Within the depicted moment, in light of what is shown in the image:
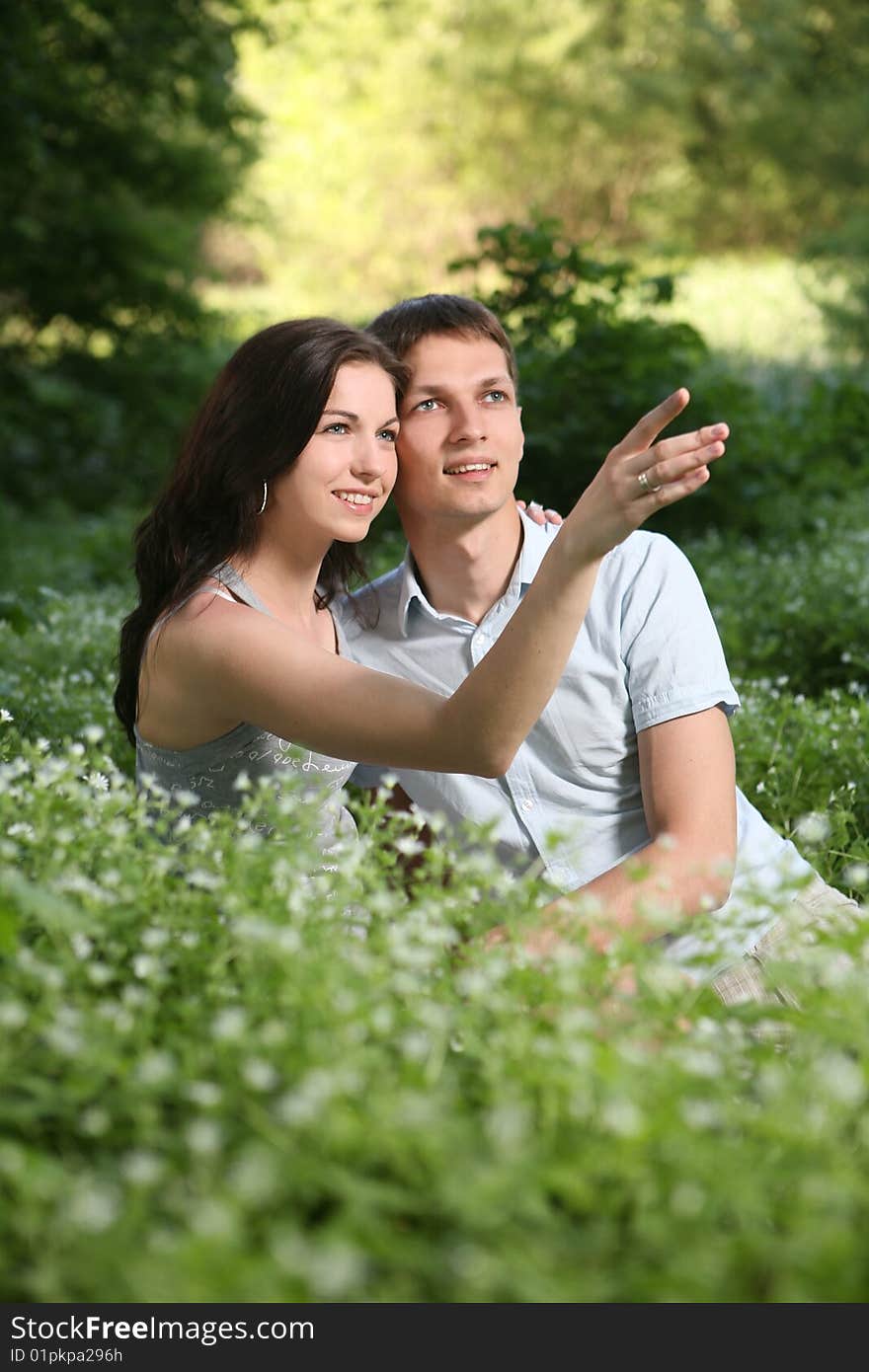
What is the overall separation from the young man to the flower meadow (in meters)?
0.65

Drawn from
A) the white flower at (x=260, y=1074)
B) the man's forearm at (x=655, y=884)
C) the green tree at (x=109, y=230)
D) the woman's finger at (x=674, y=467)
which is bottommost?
the man's forearm at (x=655, y=884)

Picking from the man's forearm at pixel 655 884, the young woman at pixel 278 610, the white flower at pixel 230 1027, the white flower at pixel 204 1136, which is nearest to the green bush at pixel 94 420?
the young woman at pixel 278 610

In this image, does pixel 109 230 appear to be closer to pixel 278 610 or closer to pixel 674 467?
pixel 278 610

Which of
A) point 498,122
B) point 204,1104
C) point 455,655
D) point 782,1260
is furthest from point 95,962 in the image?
point 498,122

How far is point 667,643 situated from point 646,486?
2.56 feet

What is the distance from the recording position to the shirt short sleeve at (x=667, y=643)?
2855 mm

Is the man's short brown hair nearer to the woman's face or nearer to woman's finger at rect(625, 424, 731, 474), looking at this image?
the woman's face

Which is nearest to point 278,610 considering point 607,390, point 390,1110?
point 390,1110

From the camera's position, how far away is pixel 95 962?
6.64 ft

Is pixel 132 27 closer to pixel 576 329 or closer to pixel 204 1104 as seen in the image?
pixel 576 329

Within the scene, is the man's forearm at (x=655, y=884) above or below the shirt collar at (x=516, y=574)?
below

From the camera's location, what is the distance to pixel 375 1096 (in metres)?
1.51

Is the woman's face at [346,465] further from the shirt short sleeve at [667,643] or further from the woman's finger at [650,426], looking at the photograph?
the woman's finger at [650,426]

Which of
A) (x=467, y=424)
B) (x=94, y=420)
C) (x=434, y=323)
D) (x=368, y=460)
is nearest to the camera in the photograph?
(x=368, y=460)
